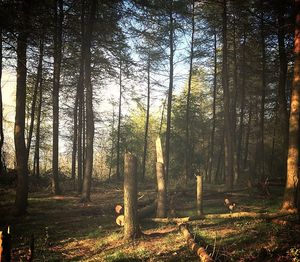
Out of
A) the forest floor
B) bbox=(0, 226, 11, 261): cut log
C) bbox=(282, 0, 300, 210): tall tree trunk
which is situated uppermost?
→ bbox=(282, 0, 300, 210): tall tree trunk

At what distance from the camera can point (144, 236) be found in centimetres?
970

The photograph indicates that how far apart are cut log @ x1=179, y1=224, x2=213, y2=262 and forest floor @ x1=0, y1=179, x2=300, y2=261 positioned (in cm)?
16

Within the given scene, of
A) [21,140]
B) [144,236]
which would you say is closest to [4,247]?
[144,236]

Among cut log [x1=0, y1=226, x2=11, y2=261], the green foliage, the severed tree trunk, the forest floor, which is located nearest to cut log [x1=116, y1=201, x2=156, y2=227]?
the forest floor

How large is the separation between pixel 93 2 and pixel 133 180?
434 inches

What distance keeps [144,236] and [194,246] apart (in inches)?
93.1

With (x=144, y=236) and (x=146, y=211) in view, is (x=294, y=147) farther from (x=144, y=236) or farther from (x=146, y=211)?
(x=144, y=236)

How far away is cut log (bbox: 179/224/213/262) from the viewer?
266 inches

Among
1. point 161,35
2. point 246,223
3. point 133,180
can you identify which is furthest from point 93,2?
point 246,223

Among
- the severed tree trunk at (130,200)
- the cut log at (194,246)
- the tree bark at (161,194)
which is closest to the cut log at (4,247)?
the cut log at (194,246)

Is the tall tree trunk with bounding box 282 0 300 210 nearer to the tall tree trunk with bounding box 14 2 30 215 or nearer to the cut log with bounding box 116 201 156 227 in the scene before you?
the cut log with bounding box 116 201 156 227

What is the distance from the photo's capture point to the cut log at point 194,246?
676 cm

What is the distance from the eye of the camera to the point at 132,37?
17188 mm

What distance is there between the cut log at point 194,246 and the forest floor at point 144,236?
0.53ft
